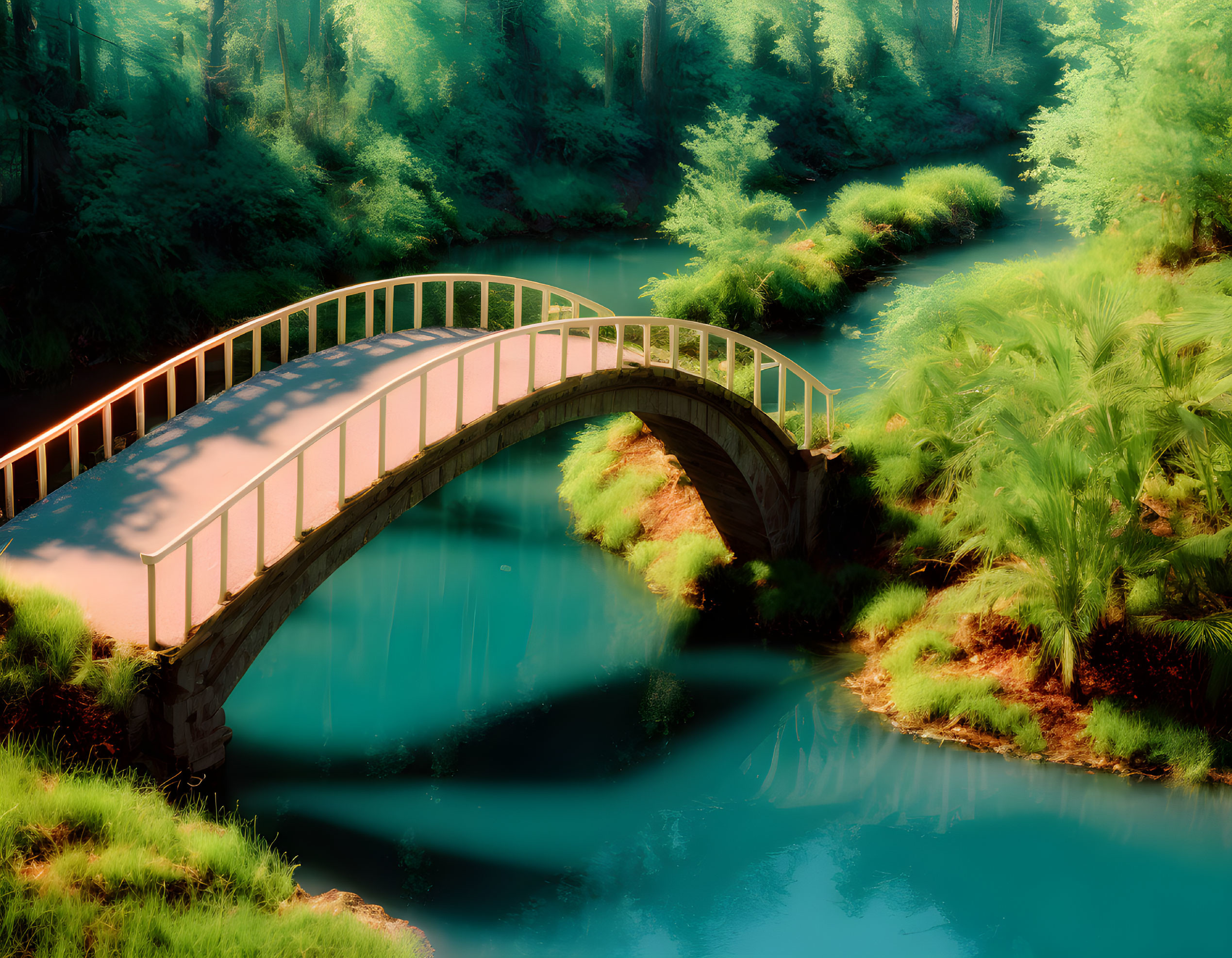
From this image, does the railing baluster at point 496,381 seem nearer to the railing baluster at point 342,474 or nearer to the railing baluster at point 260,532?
the railing baluster at point 342,474

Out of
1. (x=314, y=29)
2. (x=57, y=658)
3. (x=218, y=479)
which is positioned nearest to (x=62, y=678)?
(x=57, y=658)

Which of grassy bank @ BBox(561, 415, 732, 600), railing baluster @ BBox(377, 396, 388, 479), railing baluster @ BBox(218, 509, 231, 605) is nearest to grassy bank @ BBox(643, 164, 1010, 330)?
grassy bank @ BBox(561, 415, 732, 600)

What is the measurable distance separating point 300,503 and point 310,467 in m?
1.22

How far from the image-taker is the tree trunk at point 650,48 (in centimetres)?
3891

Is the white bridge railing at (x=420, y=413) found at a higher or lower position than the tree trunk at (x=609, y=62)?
lower

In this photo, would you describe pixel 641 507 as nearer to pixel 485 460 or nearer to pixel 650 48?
pixel 485 460

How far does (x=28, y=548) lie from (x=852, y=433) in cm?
986

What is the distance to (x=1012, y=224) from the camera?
3212cm

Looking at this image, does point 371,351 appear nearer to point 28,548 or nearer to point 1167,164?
point 28,548

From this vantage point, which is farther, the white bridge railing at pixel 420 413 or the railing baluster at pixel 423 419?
the railing baluster at pixel 423 419

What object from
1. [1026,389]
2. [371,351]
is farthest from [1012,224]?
[371,351]

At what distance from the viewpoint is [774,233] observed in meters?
31.9

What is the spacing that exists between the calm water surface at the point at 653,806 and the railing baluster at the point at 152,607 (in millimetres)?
2430

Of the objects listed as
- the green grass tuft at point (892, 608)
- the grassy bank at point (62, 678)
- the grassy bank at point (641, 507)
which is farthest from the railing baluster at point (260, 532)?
the green grass tuft at point (892, 608)
